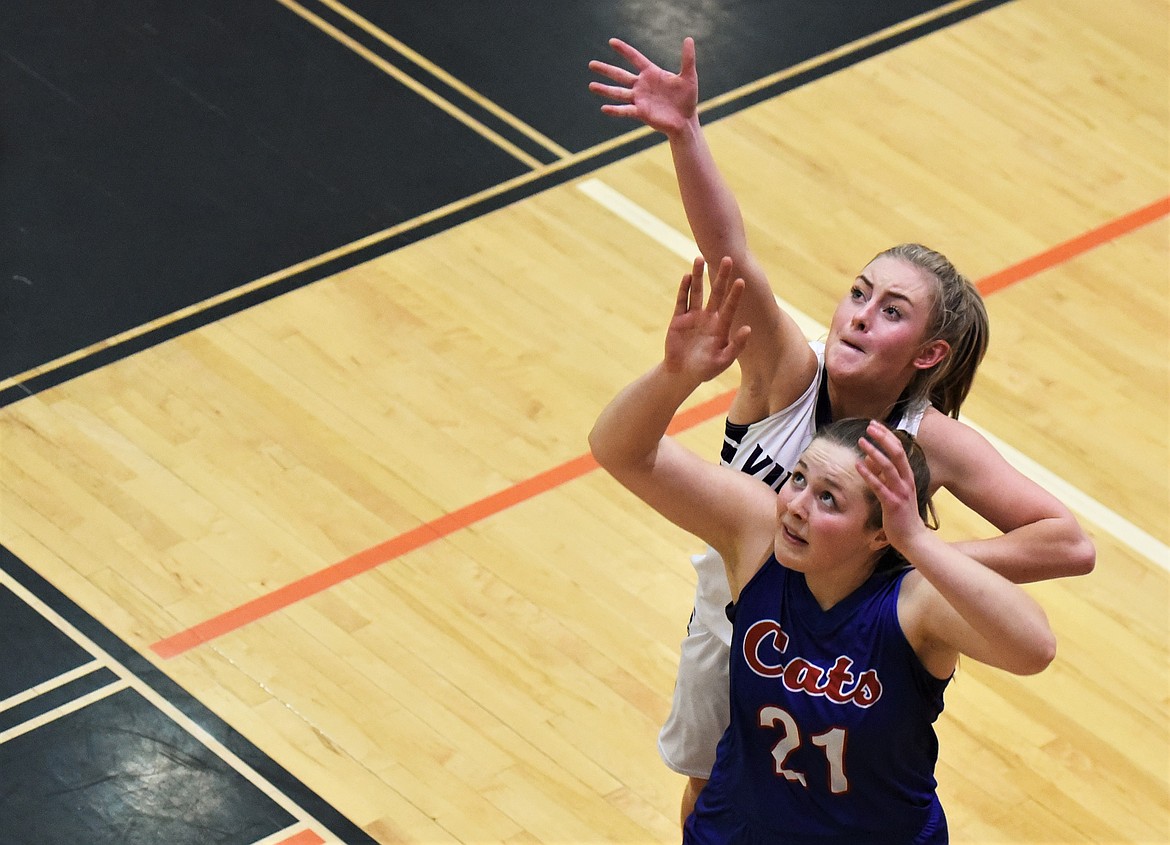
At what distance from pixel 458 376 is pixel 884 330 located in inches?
116

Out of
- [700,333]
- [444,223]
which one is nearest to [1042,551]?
[700,333]

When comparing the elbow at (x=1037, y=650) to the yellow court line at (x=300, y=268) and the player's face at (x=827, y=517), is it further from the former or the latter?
the yellow court line at (x=300, y=268)

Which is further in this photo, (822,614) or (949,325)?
(949,325)

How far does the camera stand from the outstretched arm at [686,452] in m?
3.52

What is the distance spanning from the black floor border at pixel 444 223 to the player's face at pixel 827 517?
351 cm

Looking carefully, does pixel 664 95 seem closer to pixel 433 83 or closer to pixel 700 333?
pixel 700 333

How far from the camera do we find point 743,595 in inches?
148

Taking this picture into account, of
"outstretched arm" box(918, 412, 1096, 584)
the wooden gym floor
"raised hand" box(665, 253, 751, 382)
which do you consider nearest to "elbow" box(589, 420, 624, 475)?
"raised hand" box(665, 253, 751, 382)

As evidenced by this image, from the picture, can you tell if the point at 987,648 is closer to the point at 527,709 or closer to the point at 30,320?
the point at 527,709

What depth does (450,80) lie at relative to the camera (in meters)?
8.12

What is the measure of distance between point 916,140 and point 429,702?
11.8 feet

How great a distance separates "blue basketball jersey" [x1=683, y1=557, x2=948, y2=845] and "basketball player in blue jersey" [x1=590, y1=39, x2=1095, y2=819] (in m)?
0.32

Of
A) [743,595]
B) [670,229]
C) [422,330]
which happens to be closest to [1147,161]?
[670,229]

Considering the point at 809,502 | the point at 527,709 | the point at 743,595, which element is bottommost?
the point at 527,709
